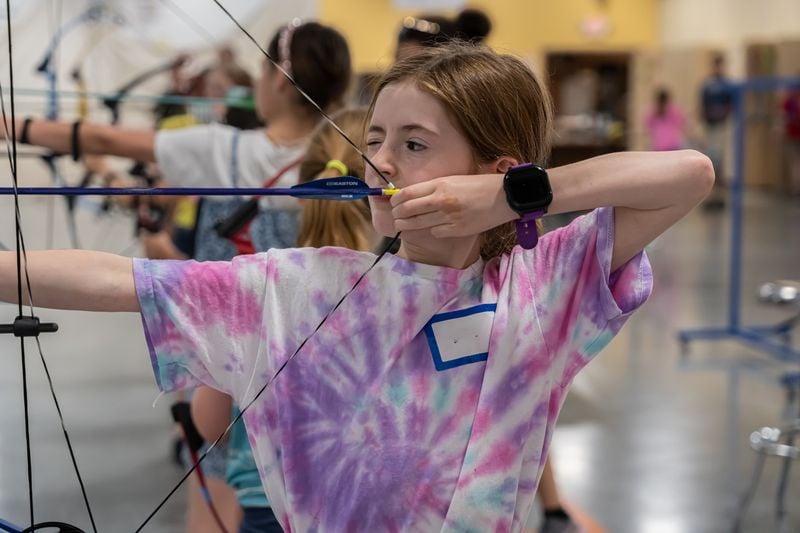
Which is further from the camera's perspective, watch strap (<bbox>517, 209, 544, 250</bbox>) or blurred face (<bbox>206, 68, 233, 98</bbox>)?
blurred face (<bbox>206, 68, 233, 98</bbox>)

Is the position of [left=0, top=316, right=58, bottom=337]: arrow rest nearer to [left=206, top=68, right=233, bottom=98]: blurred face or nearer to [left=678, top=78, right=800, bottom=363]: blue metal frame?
[left=206, top=68, right=233, bottom=98]: blurred face

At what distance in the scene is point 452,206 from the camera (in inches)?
34.9

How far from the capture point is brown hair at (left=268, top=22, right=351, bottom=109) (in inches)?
76.7

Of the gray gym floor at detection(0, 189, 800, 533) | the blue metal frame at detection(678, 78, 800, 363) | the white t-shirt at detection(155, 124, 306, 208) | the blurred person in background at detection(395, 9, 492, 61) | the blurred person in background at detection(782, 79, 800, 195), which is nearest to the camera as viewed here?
the gray gym floor at detection(0, 189, 800, 533)

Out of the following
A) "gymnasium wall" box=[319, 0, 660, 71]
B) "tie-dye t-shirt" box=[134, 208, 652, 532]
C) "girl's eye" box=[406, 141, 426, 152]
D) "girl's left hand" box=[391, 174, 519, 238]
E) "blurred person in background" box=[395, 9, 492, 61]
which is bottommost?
"tie-dye t-shirt" box=[134, 208, 652, 532]

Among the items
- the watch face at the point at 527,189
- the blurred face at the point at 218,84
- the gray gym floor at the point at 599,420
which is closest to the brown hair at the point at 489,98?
the watch face at the point at 527,189

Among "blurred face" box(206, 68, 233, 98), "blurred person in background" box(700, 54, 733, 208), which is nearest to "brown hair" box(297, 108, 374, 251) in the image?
"blurred face" box(206, 68, 233, 98)

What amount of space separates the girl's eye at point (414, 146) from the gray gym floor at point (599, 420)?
28cm

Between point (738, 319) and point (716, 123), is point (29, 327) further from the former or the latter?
point (716, 123)

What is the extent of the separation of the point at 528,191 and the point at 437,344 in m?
0.16

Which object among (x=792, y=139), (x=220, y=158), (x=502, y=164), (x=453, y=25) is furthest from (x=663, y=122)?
(x=502, y=164)

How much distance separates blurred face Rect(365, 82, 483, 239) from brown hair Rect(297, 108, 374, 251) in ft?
0.67

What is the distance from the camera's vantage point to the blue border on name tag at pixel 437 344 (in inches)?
37.6

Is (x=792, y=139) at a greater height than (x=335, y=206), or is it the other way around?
(x=792, y=139)
